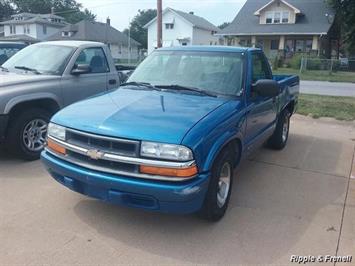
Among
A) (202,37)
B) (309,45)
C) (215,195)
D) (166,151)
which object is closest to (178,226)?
(215,195)

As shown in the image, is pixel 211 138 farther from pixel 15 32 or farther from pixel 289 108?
pixel 15 32

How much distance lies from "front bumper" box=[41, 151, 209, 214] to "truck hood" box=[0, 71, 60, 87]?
8.48 ft

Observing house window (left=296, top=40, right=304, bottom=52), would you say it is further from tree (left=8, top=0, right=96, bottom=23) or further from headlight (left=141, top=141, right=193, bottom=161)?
tree (left=8, top=0, right=96, bottom=23)

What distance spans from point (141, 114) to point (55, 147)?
97 cm

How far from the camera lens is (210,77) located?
468 cm

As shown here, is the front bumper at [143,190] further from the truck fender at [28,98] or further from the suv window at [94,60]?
the suv window at [94,60]

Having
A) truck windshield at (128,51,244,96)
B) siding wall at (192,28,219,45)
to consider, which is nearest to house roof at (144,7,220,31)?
siding wall at (192,28,219,45)

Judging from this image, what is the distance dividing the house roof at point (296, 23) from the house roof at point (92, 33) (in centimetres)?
1898

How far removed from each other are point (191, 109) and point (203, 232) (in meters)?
1.23

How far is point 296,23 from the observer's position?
39844 millimetres

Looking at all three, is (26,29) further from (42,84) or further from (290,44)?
(42,84)

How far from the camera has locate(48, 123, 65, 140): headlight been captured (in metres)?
3.86

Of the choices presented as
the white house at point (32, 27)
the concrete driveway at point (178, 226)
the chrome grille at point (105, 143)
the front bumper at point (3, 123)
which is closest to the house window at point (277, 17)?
the white house at point (32, 27)

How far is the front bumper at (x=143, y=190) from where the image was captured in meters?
3.33
